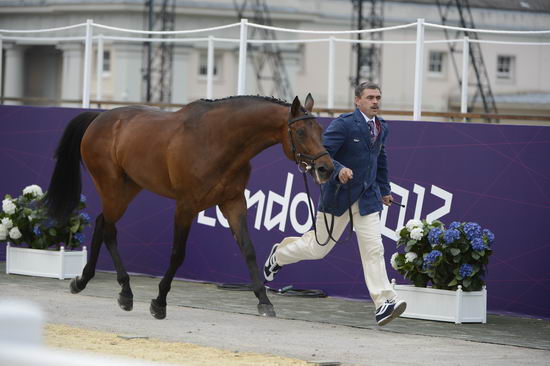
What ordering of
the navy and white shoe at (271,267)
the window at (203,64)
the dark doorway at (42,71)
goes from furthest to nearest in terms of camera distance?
the dark doorway at (42,71) → the window at (203,64) → the navy and white shoe at (271,267)

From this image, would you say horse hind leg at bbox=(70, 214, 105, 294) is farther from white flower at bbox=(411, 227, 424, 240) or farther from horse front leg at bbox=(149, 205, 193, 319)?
white flower at bbox=(411, 227, 424, 240)

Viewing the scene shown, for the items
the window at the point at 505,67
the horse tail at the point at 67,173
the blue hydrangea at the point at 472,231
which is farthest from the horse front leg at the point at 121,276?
the window at the point at 505,67

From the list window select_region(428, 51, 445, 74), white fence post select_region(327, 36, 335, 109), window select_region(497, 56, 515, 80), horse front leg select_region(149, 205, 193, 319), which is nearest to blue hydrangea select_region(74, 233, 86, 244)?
white fence post select_region(327, 36, 335, 109)

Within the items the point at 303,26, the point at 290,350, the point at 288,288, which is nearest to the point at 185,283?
the point at 288,288

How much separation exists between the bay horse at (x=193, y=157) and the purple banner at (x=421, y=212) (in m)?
1.88

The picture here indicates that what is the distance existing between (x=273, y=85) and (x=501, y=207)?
1421 inches

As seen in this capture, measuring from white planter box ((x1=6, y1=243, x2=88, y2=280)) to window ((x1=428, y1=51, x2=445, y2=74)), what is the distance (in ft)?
132

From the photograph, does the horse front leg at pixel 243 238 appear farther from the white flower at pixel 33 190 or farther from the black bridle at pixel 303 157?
the white flower at pixel 33 190

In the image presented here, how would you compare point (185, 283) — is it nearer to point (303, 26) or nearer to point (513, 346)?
point (513, 346)

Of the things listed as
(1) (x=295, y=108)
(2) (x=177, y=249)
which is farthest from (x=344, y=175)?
(2) (x=177, y=249)

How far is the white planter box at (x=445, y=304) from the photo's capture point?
9.91m

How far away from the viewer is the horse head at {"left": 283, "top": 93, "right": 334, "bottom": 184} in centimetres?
868

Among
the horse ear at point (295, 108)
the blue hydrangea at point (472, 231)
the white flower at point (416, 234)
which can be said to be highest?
the horse ear at point (295, 108)

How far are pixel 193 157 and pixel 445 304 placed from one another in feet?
7.89
